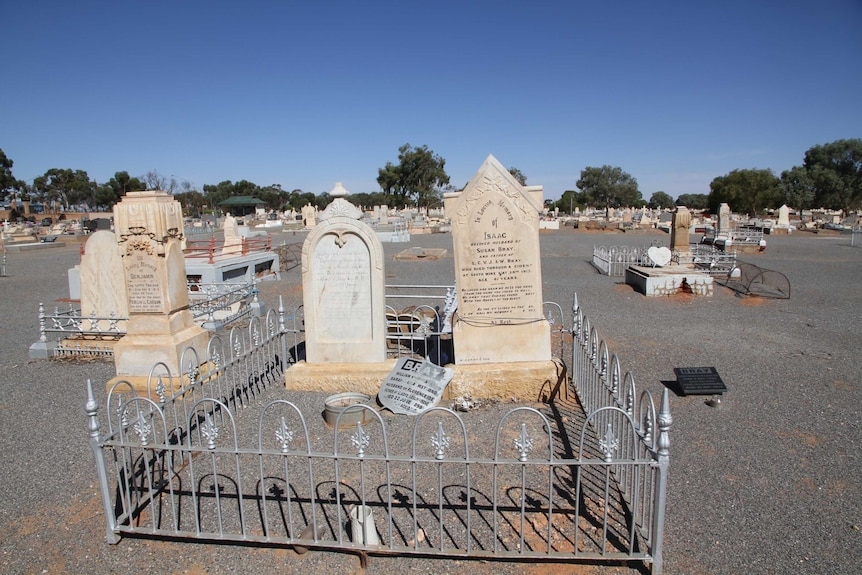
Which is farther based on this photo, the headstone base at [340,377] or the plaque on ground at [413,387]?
the headstone base at [340,377]

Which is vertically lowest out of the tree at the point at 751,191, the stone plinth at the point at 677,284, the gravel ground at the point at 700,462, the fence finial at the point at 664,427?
the gravel ground at the point at 700,462

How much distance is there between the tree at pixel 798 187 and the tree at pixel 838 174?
0.74 meters

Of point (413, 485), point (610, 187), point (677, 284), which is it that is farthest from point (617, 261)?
point (610, 187)

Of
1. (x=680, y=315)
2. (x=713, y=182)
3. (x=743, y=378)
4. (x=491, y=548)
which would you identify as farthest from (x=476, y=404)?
(x=713, y=182)

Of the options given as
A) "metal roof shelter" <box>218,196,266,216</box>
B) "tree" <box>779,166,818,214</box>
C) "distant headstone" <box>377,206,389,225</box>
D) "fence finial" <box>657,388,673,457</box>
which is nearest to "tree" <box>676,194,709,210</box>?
"tree" <box>779,166,818,214</box>

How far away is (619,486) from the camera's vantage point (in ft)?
13.7

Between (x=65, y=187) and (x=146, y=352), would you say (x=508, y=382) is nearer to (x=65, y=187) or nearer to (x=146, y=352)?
(x=146, y=352)

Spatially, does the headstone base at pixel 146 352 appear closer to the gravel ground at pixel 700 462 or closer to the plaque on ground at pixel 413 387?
the gravel ground at pixel 700 462

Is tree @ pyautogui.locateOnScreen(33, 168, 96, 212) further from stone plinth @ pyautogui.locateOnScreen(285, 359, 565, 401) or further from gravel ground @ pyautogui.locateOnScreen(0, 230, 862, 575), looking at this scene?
stone plinth @ pyautogui.locateOnScreen(285, 359, 565, 401)

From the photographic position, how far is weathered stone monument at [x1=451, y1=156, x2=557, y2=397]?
240 inches

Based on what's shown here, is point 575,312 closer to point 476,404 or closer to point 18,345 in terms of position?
point 476,404

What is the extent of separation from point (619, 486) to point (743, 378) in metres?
3.88

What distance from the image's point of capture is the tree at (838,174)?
180 ft

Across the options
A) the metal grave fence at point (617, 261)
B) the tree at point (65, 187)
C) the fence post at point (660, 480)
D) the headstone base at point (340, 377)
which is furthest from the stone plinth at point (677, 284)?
the tree at point (65, 187)
